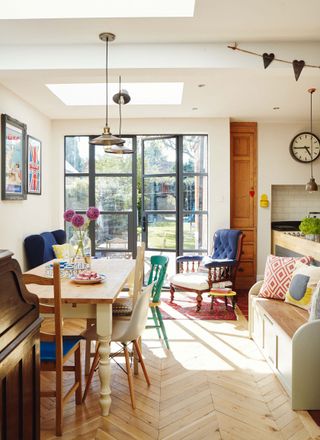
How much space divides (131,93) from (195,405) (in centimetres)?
394

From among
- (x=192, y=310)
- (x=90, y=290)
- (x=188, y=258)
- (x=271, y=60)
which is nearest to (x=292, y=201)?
(x=188, y=258)

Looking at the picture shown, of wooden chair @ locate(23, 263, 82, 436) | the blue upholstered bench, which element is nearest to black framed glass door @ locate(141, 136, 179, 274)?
the blue upholstered bench

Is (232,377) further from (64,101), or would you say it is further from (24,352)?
(64,101)

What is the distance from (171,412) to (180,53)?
9.47 ft

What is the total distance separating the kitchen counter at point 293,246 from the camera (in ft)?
13.7

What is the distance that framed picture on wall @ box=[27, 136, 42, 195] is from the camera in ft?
16.8

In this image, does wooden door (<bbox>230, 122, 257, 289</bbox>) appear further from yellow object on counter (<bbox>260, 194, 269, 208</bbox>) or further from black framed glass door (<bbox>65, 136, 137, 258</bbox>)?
black framed glass door (<bbox>65, 136, 137, 258</bbox>)

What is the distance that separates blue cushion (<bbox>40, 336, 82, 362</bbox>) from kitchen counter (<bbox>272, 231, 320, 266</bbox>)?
275cm

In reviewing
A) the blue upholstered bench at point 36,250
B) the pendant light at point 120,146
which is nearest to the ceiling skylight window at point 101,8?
the pendant light at point 120,146

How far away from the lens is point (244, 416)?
249 centimetres

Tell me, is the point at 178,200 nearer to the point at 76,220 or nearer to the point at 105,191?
the point at 105,191

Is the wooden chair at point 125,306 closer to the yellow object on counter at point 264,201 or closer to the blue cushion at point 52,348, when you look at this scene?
the blue cushion at point 52,348

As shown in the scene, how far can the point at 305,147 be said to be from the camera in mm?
6281

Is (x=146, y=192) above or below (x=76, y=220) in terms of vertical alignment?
above
